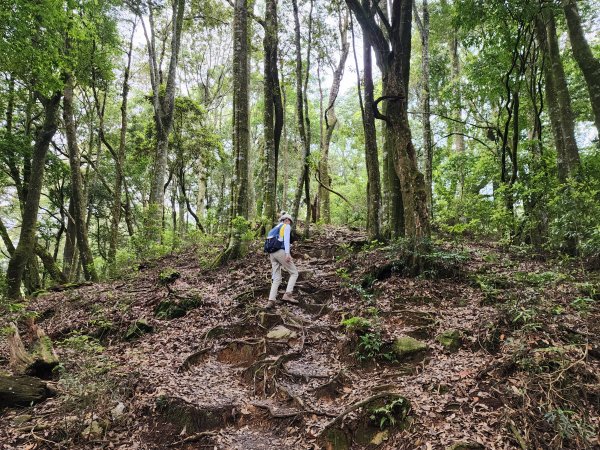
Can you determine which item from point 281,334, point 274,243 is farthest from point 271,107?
point 281,334

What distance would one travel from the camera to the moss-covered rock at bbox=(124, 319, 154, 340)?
753 cm

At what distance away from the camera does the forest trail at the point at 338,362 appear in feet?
13.3

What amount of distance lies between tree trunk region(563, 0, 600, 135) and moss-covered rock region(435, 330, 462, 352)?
6232 millimetres

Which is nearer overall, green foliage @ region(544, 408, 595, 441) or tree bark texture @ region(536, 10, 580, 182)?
green foliage @ region(544, 408, 595, 441)

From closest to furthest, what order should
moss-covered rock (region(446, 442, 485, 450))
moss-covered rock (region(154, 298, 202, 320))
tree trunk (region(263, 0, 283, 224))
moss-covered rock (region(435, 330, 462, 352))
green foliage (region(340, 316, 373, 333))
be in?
moss-covered rock (region(446, 442, 485, 450)) → moss-covered rock (region(435, 330, 462, 352)) → green foliage (region(340, 316, 373, 333)) → moss-covered rock (region(154, 298, 202, 320)) → tree trunk (region(263, 0, 283, 224))

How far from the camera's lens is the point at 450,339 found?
17.7 ft

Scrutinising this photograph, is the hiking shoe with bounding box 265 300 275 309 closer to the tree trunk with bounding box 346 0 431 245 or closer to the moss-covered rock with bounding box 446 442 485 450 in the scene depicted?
the tree trunk with bounding box 346 0 431 245

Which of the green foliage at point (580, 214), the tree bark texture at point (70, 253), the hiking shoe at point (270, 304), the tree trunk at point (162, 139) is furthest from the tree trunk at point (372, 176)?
the tree bark texture at point (70, 253)

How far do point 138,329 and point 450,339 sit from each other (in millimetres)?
5987

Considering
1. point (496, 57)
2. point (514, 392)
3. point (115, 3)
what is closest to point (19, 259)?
point (115, 3)

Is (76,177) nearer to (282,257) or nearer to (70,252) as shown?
(70,252)

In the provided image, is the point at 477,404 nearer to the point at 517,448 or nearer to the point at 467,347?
the point at 517,448

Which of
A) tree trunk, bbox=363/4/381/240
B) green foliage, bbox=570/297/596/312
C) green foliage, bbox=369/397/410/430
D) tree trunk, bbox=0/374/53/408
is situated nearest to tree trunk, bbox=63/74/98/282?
tree trunk, bbox=0/374/53/408

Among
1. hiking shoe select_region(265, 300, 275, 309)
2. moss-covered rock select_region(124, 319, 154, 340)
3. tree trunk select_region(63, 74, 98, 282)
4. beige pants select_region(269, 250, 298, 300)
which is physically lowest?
moss-covered rock select_region(124, 319, 154, 340)
